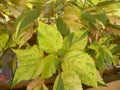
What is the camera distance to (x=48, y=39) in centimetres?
21

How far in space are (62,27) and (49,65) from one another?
0.05 m

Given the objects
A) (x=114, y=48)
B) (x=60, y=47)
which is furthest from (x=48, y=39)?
(x=114, y=48)

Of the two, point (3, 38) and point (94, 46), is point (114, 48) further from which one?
point (3, 38)

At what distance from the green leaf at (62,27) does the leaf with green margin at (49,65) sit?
1.3 inches

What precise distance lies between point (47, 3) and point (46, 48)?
0.21 feet

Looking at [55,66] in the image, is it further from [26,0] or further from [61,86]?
[26,0]

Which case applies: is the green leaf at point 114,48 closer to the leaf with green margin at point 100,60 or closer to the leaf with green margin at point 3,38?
the leaf with green margin at point 100,60

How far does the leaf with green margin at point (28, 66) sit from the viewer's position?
0.20m

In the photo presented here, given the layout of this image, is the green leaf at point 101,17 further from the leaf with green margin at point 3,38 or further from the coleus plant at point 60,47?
the leaf with green margin at point 3,38

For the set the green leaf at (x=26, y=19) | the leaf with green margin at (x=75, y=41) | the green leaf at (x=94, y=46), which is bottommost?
the green leaf at (x=94, y=46)

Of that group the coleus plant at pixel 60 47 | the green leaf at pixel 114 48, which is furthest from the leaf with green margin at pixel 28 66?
the green leaf at pixel 114 48

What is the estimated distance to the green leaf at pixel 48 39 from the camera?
21 centimetres

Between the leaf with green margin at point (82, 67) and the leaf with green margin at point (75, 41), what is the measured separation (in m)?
0.01

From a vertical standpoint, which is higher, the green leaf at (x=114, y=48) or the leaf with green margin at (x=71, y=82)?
the leaf with green margin at (x=71, y=82)
